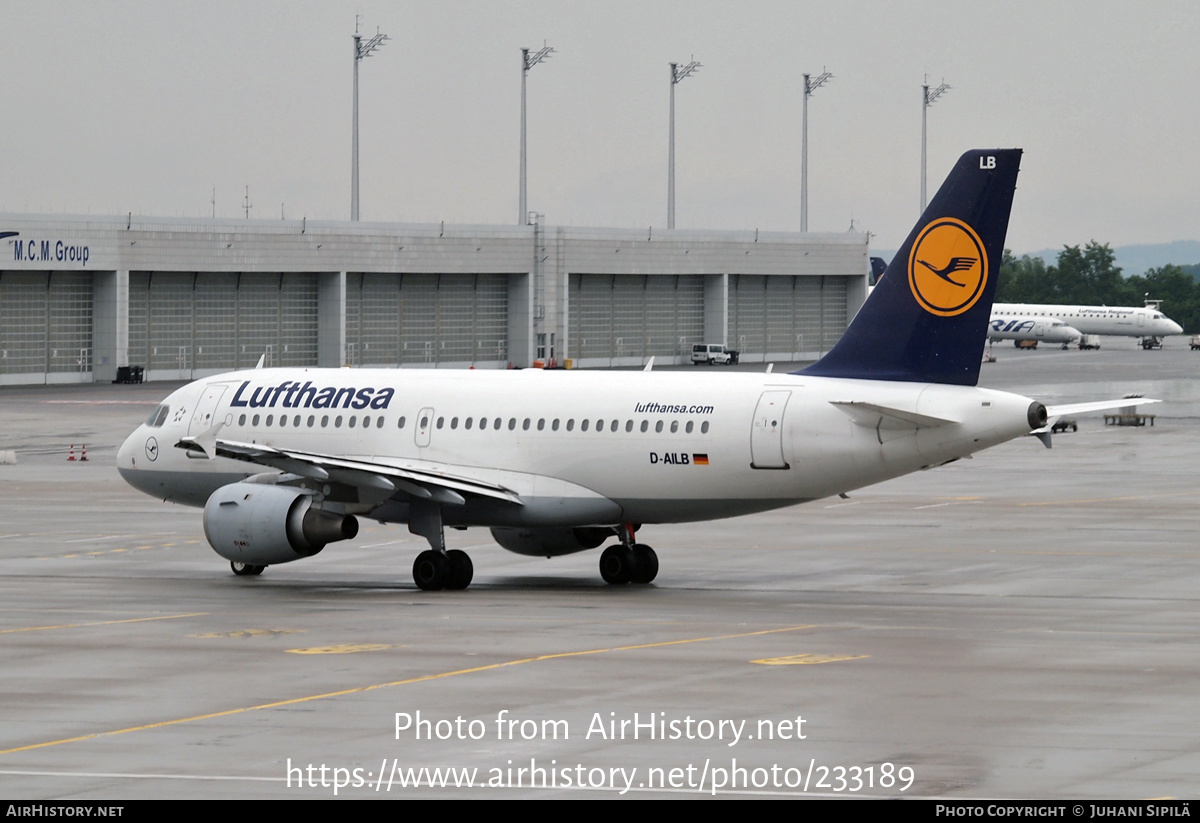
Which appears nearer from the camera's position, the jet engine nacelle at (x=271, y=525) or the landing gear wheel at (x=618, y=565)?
the jet engine nacelle at (x=271, y=525)

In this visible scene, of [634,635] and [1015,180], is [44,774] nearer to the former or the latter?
[634,635]

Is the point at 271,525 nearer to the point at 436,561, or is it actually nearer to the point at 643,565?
the point at 436,561

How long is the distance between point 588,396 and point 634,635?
8.32 meters

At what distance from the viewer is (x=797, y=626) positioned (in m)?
30.0

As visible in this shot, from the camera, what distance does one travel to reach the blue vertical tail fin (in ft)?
109

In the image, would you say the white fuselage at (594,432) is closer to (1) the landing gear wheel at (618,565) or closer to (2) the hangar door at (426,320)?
(1) the landing gear wheel at (618,565)

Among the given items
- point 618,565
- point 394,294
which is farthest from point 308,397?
point 394,294

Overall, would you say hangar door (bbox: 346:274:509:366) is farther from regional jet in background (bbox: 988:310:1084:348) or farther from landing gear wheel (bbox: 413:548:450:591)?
landing gear wheel (bbox: 413:548:450:591)

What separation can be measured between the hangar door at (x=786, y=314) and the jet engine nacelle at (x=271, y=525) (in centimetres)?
11133

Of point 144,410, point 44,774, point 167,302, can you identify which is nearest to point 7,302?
point 167,302

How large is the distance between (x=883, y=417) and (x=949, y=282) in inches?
108

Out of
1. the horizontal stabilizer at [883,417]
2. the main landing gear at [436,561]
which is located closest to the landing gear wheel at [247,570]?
the main landing gear at [436,561]

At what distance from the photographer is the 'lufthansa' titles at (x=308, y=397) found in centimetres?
3856

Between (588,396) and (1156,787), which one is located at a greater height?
(588,396)
